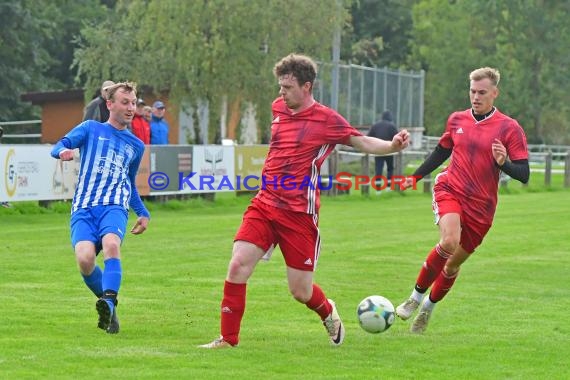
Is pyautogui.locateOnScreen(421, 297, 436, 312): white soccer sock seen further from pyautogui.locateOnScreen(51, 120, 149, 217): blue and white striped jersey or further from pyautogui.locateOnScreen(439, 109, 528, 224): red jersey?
pyautogui.locateOnScreen(51, 120, 149, 217): blue and white striped jersey

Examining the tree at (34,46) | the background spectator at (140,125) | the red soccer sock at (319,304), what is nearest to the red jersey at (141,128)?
the background spectator at (140,125)

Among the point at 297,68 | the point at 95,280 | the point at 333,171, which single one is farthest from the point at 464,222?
the point at 333,171

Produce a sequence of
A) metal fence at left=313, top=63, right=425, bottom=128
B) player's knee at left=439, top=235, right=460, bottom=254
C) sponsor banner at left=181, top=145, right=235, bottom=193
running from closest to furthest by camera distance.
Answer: player's knee at left=439, top=235, right=460, bottom=254
sponsor banner at left=181, top=145, right=235, bottom=193
metal fence at left=313, top=63, right=425, bottom=128

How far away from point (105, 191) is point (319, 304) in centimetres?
187

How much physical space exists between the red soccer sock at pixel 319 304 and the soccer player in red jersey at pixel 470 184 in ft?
3.83

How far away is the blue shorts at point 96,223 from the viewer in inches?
384

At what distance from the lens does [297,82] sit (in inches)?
352

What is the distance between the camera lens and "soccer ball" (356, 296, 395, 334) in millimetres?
9547

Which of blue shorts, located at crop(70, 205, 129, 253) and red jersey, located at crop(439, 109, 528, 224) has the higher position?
red jersey, located at crop(439, 109, 528, 224)

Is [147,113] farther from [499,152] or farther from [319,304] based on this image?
[319,304]

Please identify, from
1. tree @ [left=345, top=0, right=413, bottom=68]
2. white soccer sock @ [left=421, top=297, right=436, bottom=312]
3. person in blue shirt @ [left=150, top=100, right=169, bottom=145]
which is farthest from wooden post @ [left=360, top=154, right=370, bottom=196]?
tree @ [left=345, top=0, right=413, bottom=68]

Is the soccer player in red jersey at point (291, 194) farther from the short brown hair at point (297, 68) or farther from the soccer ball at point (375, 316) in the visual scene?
the soccer ball at point (375, 316)

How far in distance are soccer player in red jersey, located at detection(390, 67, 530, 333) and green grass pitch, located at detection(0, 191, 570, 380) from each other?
1.17 feet

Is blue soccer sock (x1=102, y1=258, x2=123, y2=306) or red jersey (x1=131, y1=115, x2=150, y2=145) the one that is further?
red jersey (x1=131, y1=115, x2=150, y2=145)
